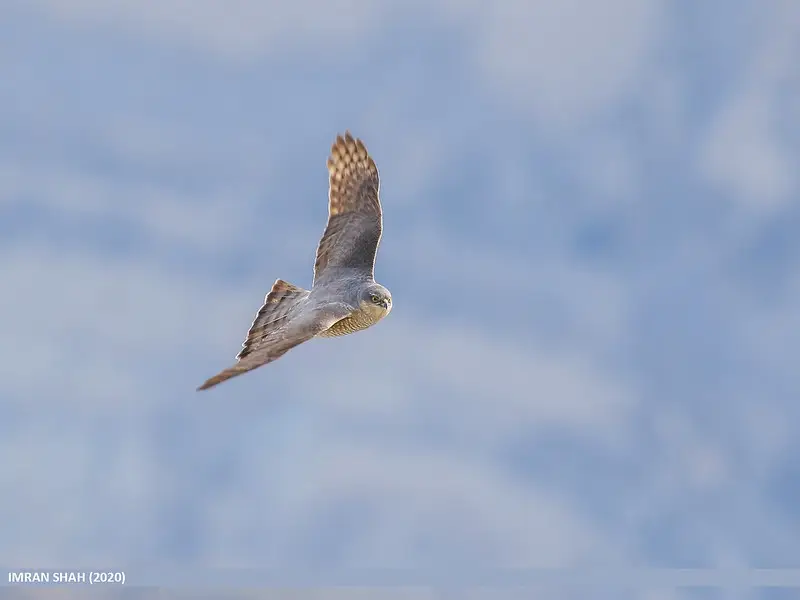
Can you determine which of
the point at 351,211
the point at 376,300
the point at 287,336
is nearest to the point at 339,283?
the point at 376,300

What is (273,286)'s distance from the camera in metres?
29.4

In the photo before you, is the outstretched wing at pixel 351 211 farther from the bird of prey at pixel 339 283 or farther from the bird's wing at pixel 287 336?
the bird's wing at pixel 287 336

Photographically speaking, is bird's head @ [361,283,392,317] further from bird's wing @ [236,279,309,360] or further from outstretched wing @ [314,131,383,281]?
outstretched wing @ [314,131,383,281]

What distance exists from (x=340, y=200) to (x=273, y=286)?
3878mm

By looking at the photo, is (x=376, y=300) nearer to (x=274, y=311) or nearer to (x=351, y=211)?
(x=274, y=311)

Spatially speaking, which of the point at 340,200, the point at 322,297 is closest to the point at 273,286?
the point at 322,297

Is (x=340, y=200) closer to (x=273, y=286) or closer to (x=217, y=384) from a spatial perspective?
(x=273, y=286)

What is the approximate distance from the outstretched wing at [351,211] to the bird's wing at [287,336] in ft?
11.0

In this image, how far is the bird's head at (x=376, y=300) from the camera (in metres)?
27.7

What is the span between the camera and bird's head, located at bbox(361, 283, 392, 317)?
90.7 ft

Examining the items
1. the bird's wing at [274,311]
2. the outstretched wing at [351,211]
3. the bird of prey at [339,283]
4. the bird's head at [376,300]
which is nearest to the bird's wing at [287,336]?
the bird of prey at [339,283]

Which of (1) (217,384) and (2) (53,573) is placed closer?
(1) (217,384)

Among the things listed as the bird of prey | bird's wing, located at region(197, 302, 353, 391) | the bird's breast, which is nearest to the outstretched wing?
the bird of prey

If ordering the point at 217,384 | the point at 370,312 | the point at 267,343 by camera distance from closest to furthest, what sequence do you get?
the point at 217,384, the point at 267,343, the point at 370,312
